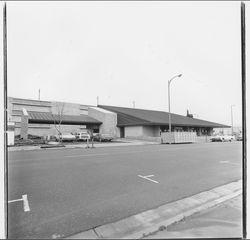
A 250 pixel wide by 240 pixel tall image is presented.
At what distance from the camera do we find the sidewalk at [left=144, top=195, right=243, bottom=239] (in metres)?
2.56

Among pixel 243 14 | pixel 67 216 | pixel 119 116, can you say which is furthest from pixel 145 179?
pixel 119 116

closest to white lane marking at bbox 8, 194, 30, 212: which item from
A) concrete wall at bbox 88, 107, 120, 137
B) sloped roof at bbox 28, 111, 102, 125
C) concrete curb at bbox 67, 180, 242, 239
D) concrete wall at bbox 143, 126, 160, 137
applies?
concrete curb at bbox 67, 180, 242, 239

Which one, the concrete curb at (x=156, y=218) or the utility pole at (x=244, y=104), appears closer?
the utility pole at (x=244, y=104)

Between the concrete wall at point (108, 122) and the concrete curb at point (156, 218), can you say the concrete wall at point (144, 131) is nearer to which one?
the concrete wall at point (108, 122)

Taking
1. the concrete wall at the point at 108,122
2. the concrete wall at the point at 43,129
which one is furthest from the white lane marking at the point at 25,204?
the concrete wall at the point at 43,129

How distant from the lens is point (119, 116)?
121ft

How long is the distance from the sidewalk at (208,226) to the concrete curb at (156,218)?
117 millimetres

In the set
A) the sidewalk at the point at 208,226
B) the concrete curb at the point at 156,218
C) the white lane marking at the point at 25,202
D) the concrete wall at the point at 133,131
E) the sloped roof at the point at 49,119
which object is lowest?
the white lane marking at the point at 25,202

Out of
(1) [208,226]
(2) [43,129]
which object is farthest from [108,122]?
(1) [208,226]

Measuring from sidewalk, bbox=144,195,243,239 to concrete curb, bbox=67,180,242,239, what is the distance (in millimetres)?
117

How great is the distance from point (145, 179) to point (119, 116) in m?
31.5

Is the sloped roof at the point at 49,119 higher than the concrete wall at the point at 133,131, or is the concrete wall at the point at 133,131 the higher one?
the sloped roof at the point at 49,119

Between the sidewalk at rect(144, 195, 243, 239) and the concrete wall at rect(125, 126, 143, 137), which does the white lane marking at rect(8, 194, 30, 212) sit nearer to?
the sidewalk at rect(144, 195, 243, 239)

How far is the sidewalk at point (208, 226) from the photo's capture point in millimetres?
2562
